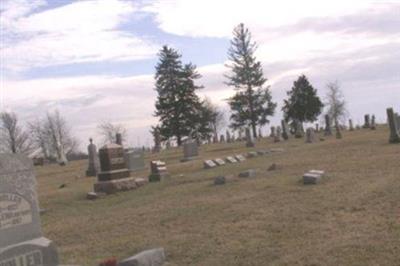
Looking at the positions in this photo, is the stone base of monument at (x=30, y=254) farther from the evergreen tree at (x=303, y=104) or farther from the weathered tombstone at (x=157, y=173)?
the evergreen tree at (x=303, y=104)

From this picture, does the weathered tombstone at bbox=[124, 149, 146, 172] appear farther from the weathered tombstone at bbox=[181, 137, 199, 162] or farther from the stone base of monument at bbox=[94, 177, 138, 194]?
the stone base of monument at bbox=[94, 177, 138, 194]

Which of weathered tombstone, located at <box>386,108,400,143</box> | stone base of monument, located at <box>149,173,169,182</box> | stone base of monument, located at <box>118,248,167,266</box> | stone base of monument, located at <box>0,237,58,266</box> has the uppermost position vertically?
weathered tombstone, located at <box>386,108,400,143</box>

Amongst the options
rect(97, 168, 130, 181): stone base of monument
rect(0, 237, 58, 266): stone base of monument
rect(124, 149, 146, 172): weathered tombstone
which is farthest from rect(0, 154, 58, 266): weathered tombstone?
rect(124, 149, 146, 172): weathered tombstone

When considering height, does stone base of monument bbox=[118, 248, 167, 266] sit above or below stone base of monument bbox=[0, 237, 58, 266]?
below

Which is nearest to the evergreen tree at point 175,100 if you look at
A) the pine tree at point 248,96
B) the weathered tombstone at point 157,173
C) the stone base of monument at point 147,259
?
the pine tree at point 248,96

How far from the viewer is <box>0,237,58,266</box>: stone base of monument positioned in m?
7.66

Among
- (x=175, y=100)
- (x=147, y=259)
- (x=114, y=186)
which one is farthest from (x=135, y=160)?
(x=175, y=100)

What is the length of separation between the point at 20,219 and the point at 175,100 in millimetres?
51931

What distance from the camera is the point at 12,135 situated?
72875mm

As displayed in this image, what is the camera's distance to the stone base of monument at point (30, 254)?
25.1ft

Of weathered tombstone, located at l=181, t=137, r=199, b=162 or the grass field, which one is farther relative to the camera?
weathered tombstone, located at l=181, t=137, r=199, b=162

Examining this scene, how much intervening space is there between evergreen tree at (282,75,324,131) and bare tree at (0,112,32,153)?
106 feet

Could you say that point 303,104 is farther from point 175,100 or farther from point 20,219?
point 20,219

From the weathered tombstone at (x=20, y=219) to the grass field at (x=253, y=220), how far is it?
148 centimetres
